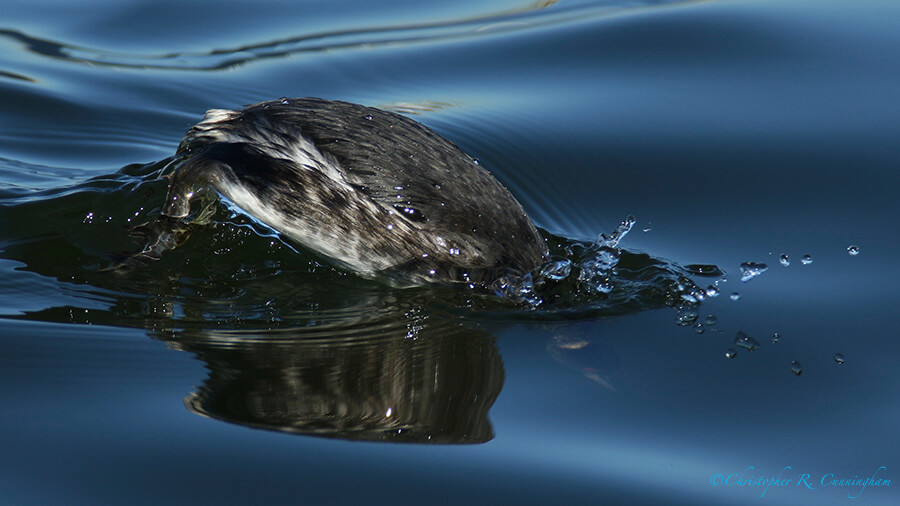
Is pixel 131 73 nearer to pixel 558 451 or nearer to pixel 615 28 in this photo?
pixel 615 28

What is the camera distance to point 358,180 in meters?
4.50

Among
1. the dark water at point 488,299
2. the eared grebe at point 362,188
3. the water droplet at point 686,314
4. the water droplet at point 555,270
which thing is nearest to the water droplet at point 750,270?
the dark water at point 488,299

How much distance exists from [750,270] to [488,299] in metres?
1.36

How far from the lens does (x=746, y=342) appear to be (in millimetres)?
4312

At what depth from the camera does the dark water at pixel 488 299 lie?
135 inches

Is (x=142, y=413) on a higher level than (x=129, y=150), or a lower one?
lower

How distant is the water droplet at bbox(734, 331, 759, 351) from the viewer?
4277mm

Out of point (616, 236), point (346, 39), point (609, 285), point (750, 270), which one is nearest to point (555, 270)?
point (609, 285)

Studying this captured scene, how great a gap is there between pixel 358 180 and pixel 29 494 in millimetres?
1992

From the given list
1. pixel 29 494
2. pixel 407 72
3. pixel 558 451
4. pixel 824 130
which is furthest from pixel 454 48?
pixel 29 494

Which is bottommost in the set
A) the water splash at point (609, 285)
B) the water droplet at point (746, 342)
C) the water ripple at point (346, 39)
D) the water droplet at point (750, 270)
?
the water droplet at point (746, 342)

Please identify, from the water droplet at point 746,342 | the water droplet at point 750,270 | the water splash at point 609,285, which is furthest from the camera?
the water droplet at point 750,270

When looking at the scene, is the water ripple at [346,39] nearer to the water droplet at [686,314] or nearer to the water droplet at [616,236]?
the water droplet at [616,236]

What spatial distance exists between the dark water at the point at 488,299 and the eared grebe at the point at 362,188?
21 cm
